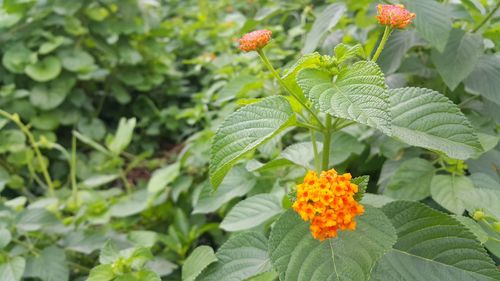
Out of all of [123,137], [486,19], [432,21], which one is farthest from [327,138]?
[123,137]

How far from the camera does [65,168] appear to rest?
210 cm

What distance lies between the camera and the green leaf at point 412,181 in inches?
38.7

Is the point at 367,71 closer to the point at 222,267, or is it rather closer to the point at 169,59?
the point at 222,267

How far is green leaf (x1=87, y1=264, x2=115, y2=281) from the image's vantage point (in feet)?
2.99

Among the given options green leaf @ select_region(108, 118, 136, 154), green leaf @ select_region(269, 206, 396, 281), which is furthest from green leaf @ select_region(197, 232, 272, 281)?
green leaf @ select_region(108, 118, 136, 154)

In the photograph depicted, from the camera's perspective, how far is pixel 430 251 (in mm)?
737

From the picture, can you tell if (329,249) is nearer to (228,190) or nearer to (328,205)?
(328,205)

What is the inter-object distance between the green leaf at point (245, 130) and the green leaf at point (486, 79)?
582mm

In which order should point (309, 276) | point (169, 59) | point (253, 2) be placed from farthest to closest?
point (253, 2), point (169, 59), point (309, 276)

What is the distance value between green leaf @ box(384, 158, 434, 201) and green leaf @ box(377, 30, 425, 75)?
0.88 ft

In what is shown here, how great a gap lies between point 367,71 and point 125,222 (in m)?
1.07

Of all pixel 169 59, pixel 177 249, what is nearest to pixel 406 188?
pixel 177 249

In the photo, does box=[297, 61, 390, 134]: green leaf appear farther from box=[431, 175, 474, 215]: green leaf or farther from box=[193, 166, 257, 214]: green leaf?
box=[193, 166, 257, 214]: green leaf

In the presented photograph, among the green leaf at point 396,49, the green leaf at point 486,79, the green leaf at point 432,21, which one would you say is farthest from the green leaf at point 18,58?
the green leaf at point 486,79
